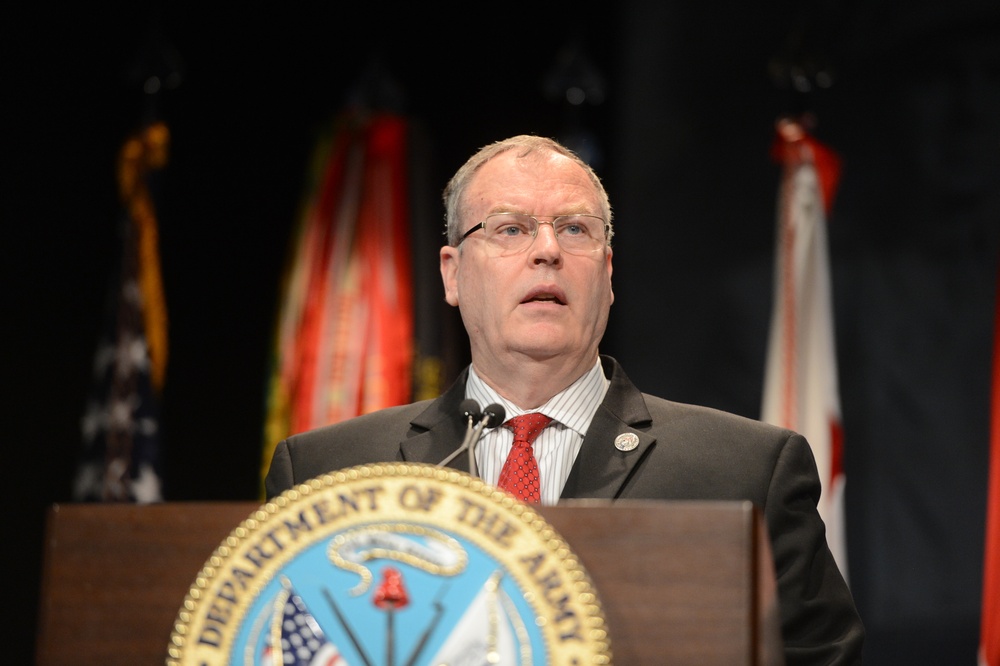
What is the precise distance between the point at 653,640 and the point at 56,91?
3.71 m

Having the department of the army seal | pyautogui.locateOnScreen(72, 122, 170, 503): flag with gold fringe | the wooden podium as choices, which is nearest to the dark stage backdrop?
pyautogui.locateOnScreen(72, 122, 170, 503): flag with gold fringe

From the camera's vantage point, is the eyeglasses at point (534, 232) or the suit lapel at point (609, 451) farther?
the eyeglasses at point (534, 232)

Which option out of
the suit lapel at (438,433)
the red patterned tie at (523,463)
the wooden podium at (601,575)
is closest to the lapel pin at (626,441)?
the red patterned tie at (523,463)

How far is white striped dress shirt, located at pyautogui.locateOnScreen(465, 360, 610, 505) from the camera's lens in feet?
6.26

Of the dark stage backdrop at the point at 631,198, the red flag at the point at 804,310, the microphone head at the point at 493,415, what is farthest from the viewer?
the dark stage backdrop at the point at 631,198

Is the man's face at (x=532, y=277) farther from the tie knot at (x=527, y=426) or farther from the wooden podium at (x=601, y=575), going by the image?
the wooden podium at (x=601, y=575)

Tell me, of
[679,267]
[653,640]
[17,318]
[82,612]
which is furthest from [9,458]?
[653,640]

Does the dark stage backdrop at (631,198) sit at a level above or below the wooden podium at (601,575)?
above

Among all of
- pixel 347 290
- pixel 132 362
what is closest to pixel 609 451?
pixel 347 290

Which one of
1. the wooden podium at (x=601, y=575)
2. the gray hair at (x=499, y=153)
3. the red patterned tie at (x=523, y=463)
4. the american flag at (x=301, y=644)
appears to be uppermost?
the gray hair at (x=499, y=153)

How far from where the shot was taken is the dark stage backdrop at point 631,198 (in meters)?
3.95

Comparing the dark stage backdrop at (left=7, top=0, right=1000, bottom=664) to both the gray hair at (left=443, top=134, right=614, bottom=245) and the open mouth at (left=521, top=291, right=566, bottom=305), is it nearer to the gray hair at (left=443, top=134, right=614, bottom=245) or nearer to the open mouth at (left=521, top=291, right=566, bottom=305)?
the gray hair at (left=443, top=134, right=614, bottom=245)

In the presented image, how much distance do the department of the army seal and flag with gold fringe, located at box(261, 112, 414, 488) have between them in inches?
113

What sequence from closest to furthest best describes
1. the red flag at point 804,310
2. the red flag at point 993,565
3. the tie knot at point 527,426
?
the tie knot at point 527,426 → the red flag at point 993,565 → the red flag at point 804,310
